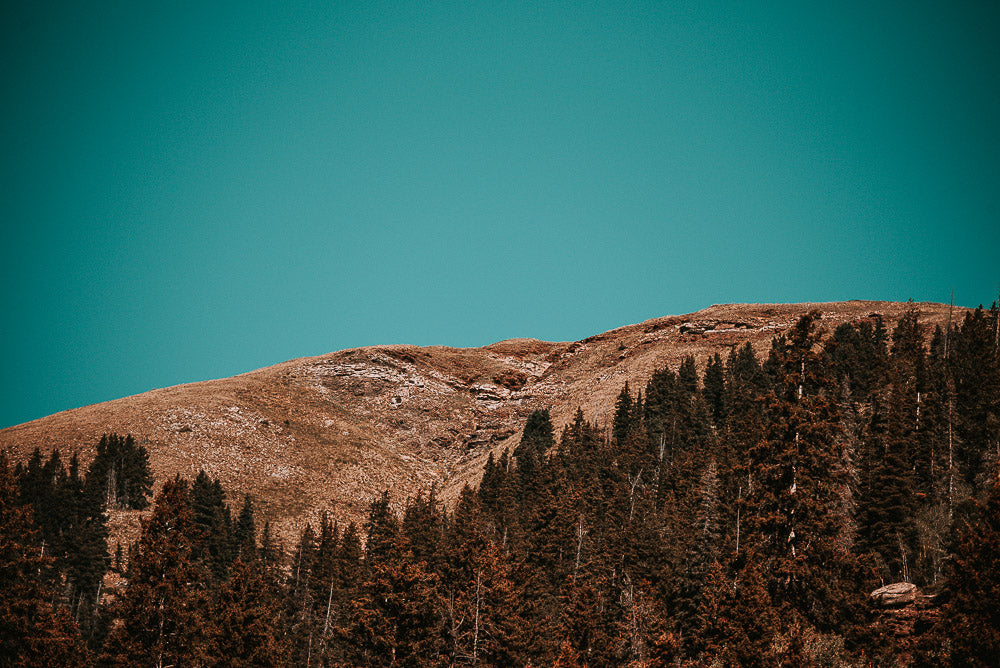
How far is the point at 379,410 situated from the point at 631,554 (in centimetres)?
9850

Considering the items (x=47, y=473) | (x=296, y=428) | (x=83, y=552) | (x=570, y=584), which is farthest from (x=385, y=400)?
(x=570, y=584)

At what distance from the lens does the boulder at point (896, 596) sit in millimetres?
27609

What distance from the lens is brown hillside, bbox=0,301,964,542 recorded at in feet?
352

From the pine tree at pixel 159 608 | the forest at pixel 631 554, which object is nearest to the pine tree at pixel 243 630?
the forest at pixel 631 554

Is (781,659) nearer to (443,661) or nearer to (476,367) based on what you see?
(443,661)

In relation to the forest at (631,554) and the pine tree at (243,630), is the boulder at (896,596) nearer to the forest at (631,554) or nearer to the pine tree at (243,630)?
the forest at (631,554)

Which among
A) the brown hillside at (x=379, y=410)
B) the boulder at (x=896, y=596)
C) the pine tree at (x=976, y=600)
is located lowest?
the boulder at (x=896, y=596)

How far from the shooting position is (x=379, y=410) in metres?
142

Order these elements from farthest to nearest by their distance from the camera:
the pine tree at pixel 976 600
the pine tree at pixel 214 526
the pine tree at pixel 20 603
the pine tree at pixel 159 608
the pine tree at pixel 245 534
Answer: the pine tree at pixel 245 534 < the pine tree at pixel 214 526 < the pine tree at pixel 159 608 < the pine tree at pixel 20 603 < the pine tree at pixel 976 600

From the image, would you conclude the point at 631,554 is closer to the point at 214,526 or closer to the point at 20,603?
the point at 20,603

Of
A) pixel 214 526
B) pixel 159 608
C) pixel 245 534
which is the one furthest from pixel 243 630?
pixel 214 526

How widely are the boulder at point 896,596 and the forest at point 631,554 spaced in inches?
12.3

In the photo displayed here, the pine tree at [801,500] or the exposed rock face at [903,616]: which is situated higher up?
the pine tree at [801,500]

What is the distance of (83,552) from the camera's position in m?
67.7
